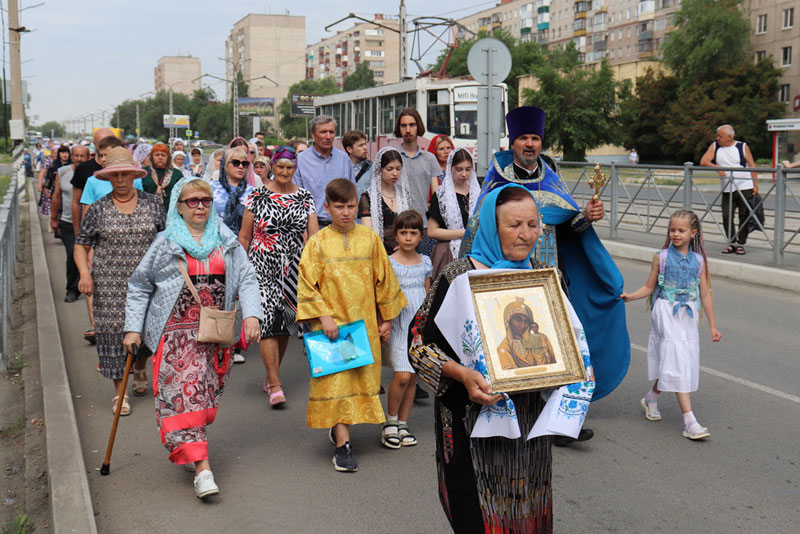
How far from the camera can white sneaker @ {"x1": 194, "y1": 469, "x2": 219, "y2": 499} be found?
4.75 metres

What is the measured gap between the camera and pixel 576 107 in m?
54.9

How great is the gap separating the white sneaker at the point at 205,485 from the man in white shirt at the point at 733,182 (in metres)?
10.3

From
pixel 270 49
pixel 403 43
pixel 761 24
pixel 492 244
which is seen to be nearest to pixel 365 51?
pixel 270 49

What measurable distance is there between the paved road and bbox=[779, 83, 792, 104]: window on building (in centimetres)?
5638

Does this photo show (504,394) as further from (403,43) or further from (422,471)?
(403,43)

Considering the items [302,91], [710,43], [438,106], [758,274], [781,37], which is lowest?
[758,274]

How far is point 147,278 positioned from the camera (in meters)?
5.00

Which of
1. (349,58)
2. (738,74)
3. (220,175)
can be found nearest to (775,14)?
(738,74)

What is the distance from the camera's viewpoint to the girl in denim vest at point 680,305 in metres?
5.83

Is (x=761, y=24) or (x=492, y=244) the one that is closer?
(x=492, y=244)

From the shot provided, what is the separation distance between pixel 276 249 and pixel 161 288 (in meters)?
1.84

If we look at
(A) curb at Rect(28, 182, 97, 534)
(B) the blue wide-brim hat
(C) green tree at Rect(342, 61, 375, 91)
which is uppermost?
(C) green tree at Rect(342, 61, 375, 91)

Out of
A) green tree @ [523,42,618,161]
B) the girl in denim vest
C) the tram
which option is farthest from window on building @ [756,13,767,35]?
the girl in denim vest

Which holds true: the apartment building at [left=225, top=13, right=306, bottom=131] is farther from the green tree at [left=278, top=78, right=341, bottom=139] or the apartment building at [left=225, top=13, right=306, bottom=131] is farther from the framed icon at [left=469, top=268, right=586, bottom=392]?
the framed icon at [left=469, top=268, right=586, bottom=392]
